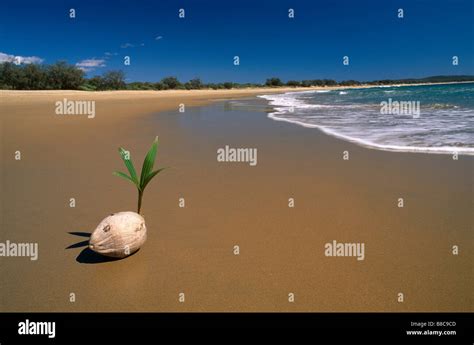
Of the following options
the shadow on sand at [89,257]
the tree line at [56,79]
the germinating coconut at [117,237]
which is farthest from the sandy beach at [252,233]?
the tree line at [56,79]

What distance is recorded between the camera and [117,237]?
2.64 metres

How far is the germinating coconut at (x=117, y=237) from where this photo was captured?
2629 mm

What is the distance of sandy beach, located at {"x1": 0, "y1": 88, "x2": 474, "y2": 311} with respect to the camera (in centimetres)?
232

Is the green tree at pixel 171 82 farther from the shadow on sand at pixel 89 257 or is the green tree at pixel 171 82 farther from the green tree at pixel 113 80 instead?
the shadow on sand at pixel 89 257

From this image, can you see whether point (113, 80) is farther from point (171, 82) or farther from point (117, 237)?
point (117, 237)

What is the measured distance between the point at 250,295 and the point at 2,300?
1.95 m

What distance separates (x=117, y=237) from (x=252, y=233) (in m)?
1.37

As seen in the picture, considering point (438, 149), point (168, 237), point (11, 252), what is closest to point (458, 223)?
point (168, 237)

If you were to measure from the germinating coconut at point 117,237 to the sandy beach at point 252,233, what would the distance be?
0.14m

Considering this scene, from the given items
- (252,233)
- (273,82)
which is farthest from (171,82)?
(252,233)

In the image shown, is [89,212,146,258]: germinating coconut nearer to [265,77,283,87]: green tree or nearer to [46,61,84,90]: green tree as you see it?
[46,61,84,90]: green tree

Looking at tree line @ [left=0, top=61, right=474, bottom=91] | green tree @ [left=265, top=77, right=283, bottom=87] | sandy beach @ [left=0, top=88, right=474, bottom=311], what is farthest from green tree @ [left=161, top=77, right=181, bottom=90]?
sandy beach @ [left=0, top=88, right=474, bottom=311]

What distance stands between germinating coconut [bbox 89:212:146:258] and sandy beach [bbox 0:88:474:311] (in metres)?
0.14
